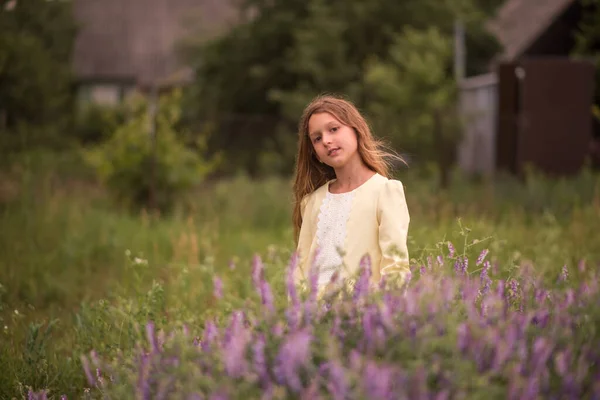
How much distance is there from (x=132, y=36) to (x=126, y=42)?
450 mm

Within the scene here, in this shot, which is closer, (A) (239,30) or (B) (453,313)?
(B) (453,313)

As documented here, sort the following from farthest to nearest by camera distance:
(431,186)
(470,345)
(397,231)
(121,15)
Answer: (121,15) → (431,186) → (397,231) → (470,345)

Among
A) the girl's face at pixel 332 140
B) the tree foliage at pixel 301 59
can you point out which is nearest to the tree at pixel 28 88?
the tree foliage at pixel 301 59

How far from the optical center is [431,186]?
29.6 ft

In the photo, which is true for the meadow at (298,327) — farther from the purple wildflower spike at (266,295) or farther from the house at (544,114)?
the house at (544,114)

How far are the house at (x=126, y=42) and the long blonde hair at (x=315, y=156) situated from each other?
27.6m

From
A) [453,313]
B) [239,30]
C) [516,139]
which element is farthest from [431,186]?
[239,30]

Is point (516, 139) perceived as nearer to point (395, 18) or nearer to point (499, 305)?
point (395, 18)

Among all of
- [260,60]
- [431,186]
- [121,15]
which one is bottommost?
[431,186]

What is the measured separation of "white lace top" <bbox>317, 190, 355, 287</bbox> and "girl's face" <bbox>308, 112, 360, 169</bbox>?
16 cm

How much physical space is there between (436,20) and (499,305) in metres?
15.3

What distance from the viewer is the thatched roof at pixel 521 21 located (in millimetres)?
16234

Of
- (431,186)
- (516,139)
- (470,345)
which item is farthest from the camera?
(516,139)

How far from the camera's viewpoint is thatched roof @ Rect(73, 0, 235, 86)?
3192 cm
